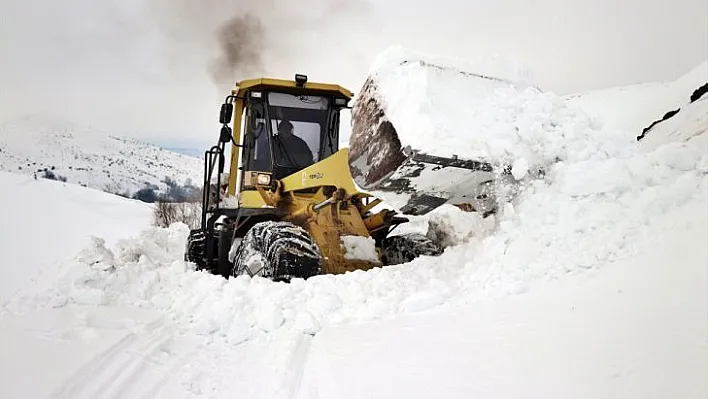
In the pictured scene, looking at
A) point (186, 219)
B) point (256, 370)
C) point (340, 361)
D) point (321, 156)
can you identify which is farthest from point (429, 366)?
point (186, 219)

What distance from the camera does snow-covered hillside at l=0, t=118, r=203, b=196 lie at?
259cm

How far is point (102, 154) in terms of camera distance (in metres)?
3.10

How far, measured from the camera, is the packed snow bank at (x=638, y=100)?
1662 millimetres

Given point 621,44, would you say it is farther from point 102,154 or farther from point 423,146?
point 102,154

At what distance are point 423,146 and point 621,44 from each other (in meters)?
0.90

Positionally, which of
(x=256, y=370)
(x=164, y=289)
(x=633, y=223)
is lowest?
(x=256, y=370)

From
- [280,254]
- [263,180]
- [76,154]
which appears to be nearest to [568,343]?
[280,254]

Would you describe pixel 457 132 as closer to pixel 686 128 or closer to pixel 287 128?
pixel 686 128

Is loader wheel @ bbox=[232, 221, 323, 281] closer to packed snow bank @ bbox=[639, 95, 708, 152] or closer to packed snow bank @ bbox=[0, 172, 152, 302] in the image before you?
packed snow bank @ bbox=[0, 172, 152, 302]

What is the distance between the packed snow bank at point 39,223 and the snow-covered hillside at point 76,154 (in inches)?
2.9

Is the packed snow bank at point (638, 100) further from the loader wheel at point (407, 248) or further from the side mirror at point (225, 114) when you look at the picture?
the side mirror at point (225, 114)

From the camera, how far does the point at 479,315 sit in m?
1.99

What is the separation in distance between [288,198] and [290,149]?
471mm

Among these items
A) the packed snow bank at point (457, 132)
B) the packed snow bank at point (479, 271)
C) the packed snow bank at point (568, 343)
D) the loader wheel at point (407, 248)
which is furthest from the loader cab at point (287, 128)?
the packed snow bank at point (568, 343)
